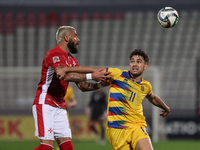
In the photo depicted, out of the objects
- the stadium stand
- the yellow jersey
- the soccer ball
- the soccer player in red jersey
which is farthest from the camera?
the stadium stand

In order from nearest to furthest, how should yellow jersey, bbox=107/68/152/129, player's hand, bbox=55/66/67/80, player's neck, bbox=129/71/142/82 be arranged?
player's hand, bbox=55/66/67/80, yellow jersey, bbox=107/68/152/129, player's neck, bbox=129/71/142/82

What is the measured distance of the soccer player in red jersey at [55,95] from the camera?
427 centimetres

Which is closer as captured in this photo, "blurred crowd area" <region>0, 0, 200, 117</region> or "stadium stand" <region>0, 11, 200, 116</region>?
"blurred crowd area" <region>0, 0, 200, 117</region>

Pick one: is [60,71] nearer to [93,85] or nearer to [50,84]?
[50,84]

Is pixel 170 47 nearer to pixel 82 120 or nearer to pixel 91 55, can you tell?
pixel 91 55

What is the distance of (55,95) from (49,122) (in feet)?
1.30

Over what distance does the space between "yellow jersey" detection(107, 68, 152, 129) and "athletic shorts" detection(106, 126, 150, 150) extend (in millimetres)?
68

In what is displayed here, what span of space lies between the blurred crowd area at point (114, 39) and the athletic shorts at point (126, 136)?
828 cm

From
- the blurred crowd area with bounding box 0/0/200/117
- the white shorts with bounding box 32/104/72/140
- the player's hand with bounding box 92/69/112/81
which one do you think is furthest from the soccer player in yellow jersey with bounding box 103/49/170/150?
the blurred crowd area with bounding box 0/0/200/117

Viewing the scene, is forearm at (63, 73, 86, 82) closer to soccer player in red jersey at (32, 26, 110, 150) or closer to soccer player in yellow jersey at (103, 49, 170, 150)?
soccer player in red jersey at (32, 26, 110, 150)

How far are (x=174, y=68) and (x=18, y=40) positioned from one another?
7409 mm

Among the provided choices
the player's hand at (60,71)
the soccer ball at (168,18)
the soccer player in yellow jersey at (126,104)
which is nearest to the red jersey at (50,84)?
the player's hand at (60,71)

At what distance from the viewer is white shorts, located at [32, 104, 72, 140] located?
4323 millimetres

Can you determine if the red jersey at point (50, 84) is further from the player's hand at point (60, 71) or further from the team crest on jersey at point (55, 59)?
the player's hand at point (60, 71)
